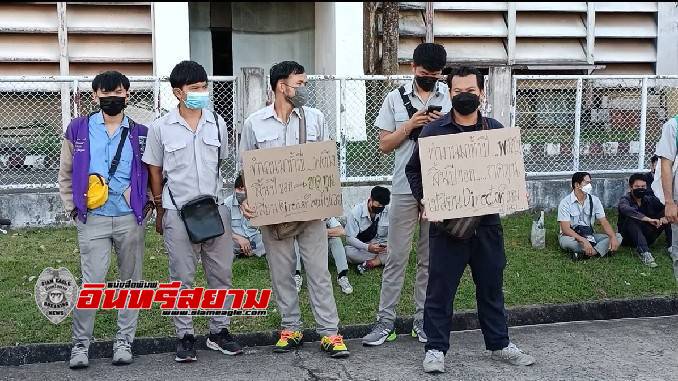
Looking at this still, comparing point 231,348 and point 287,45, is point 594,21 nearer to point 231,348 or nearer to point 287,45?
point 287,45

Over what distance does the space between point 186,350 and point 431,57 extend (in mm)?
2660

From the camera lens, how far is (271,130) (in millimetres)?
5918

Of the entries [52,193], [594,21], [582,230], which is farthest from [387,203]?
[594,21]

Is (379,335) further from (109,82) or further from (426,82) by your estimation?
(109,82)

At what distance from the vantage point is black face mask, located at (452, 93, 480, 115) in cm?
540

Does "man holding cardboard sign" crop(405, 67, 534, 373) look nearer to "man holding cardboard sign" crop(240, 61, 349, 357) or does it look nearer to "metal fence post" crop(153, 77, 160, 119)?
"man holding cardboard sign" crop(240, 61, 349, 357)

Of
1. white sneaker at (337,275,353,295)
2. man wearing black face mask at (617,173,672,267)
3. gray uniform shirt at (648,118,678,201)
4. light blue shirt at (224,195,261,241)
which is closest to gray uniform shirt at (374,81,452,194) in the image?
white sneaker at (337,275,353,295)

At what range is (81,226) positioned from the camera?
5.71 meters

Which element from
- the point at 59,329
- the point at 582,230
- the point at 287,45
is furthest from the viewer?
the point at 287,45

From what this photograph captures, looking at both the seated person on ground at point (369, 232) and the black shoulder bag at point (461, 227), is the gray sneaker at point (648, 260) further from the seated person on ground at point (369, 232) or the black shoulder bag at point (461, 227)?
the black shoulder bag at point (461, 227)

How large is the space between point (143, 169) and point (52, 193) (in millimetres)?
3753

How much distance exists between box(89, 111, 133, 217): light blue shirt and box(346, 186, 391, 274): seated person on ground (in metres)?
2.87

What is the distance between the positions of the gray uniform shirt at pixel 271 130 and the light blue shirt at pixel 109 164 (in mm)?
798

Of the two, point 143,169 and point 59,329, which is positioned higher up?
point 143,169
